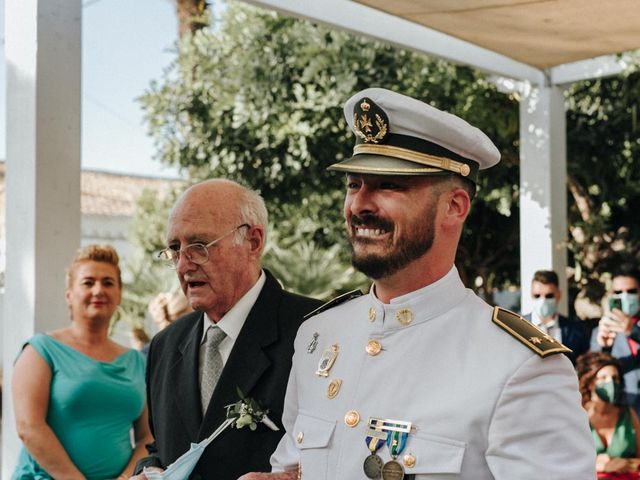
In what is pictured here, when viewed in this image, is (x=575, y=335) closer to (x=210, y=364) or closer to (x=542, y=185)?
(x=542, y=185)

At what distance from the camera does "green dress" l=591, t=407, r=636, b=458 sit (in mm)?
5395

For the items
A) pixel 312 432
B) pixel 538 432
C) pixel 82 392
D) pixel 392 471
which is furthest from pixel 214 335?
pixel 82 392

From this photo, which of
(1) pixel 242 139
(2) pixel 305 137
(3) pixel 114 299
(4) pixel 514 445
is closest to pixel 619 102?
(2) pixel 305 137

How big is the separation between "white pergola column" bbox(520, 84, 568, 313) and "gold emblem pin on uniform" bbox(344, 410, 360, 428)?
17.8 feet

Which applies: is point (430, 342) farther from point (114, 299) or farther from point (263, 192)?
point (263, 192)

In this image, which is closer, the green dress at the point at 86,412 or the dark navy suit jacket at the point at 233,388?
the dark navy suit jacket at the point at 233,388

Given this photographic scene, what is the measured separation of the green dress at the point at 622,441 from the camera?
5.39 meters

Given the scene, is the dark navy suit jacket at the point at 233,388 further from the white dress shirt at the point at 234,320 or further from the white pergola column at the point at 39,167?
the white pergola column at the point at 39,167

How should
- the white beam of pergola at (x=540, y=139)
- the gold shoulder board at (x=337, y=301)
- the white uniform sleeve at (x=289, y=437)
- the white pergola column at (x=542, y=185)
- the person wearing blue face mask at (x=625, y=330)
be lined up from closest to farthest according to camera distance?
the white uniform sleeve at (x=289, y=437) → the gold shoulder board at (x=337, y=301) → the person wearing blue face mask at (x=625, y=330) → the white beam of pergola at (x=540, y=139) → the white pergola column at (x=542, y=185)

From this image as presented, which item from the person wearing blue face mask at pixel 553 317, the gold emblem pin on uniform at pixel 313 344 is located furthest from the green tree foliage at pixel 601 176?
the gold emblem pin on uniform at pixel 313 344

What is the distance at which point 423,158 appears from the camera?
2.08 meters

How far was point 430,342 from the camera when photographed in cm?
207

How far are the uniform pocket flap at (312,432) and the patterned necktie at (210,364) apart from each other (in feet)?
2.52

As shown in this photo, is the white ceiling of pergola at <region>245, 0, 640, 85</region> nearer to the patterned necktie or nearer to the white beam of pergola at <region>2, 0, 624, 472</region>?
the white beam of pergola at <region>2, 0, 624, 472</region>
